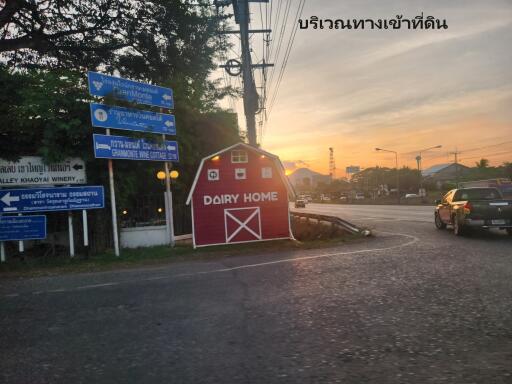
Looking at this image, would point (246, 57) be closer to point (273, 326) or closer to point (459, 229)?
point (459, 229)

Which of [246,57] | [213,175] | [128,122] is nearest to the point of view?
[128,122]

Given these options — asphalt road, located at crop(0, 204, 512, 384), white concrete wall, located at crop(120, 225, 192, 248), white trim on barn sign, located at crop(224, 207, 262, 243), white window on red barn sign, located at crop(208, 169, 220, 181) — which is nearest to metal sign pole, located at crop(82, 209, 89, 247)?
white concrete wall, located at crop(120, 225, 192, 248)

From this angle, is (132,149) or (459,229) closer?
(132,149)

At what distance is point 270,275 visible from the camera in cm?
871

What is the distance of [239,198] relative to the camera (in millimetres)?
15922

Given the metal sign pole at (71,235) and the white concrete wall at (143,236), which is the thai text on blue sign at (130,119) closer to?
the metal sign pole at (71,235)

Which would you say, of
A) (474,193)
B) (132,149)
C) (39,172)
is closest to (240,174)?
(132,149)

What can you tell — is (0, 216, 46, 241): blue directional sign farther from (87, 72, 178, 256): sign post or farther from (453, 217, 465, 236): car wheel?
(453, 217, 465, 236): car wheel

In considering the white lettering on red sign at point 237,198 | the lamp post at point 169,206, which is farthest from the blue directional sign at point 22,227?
the white lettering on red sign at point 237,198

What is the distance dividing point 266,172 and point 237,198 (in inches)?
62.2

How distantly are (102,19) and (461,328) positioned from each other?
16.0m

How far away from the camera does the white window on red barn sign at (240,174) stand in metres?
16.0

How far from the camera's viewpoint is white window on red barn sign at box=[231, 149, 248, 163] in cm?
1603

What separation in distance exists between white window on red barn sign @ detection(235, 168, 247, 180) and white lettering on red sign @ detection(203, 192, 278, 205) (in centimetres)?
67
